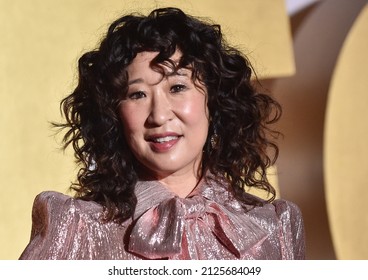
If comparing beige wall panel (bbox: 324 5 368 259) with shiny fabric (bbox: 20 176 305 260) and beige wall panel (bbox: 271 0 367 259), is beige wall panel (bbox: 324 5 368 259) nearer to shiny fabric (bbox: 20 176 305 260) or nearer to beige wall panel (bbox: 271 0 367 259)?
beige wall panel (bbox: 271 0 367 259)

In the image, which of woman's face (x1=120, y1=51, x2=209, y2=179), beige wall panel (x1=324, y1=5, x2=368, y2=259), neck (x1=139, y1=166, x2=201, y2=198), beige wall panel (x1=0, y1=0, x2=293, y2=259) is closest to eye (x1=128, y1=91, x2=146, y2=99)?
woman's face (x1=120, y1=51, x2=209, y2=179)

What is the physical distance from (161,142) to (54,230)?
8.2 inches

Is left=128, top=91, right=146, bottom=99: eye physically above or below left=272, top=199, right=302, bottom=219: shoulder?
above

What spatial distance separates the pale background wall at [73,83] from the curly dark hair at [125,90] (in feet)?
1.06

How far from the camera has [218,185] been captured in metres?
1.48

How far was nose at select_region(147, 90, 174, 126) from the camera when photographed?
4.49 feet

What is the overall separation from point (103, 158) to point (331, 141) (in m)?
0.75

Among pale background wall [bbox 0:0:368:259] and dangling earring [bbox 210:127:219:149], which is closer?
dangling earring [bbox 210:127:219:149]

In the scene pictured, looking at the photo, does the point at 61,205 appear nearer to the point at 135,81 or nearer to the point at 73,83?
the point at 135,81

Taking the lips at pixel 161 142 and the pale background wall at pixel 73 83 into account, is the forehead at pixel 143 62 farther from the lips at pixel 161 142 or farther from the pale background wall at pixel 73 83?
the pale background wall at pixel 73 83

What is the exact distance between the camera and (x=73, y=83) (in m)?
1.85

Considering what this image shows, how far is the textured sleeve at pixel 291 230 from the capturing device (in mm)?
1506
